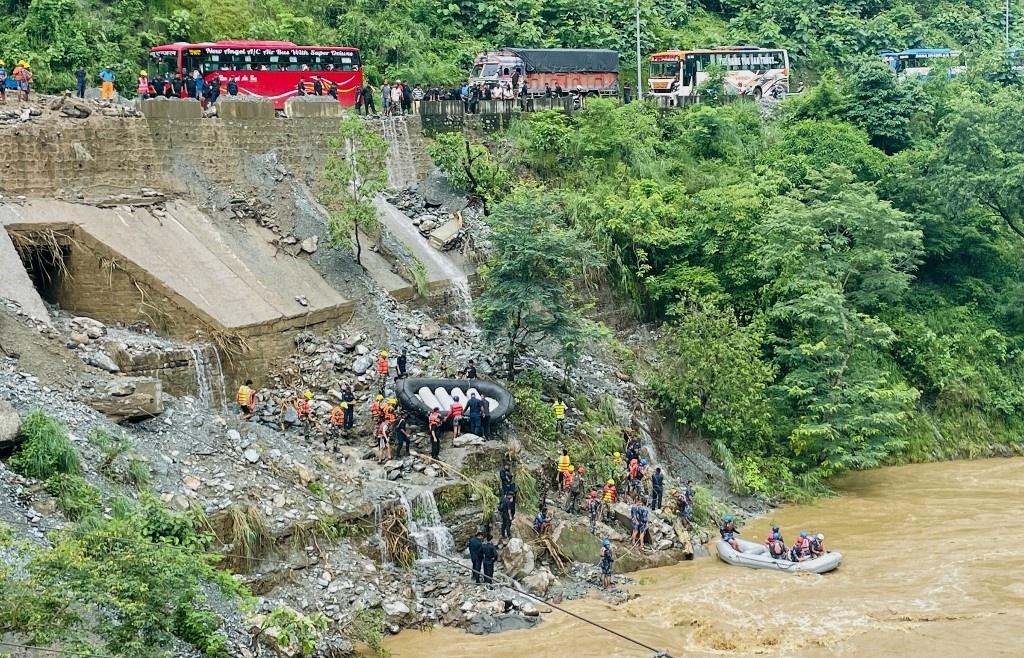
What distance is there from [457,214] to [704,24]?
2320 centimetres

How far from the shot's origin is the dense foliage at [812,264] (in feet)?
99.4

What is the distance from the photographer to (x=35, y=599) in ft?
50.5

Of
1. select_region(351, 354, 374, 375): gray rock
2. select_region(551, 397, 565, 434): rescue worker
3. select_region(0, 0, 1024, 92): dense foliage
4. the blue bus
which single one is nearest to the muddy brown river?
select_region(551, 397, 565, 434): rescue worker

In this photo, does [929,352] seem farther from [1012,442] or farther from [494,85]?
[494,85]

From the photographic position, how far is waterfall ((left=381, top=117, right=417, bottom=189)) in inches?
1342

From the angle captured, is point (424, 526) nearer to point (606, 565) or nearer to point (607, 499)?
point (606, 565)

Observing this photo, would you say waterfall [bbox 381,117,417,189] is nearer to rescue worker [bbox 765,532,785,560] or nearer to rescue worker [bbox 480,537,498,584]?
rescue worker [bbox 480,537,498,584]

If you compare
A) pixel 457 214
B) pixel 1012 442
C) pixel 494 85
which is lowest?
pixel 1012 442

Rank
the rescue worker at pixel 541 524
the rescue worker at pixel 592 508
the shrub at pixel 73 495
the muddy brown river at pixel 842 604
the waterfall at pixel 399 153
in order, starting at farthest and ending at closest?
the waterfall at pixel 399 153 < the rescue worker at pixel 592 508 < the rescue worker at pixel 541 524 < the muddy brown river at pixel 842 604 < the shrub at pixel 73 495

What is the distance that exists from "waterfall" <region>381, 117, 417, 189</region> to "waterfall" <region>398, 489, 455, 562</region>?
12469 mm

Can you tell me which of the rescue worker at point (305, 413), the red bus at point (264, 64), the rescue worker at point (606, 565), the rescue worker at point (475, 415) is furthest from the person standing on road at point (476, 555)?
the red bus at point (264, 64)

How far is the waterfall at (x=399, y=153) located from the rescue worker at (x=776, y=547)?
14058mm

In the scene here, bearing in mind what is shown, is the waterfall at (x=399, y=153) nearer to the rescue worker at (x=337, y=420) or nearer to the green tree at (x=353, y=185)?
the green tree at (x=353, y=185)

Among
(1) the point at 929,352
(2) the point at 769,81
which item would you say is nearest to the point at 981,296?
(1) the point at 929,352
